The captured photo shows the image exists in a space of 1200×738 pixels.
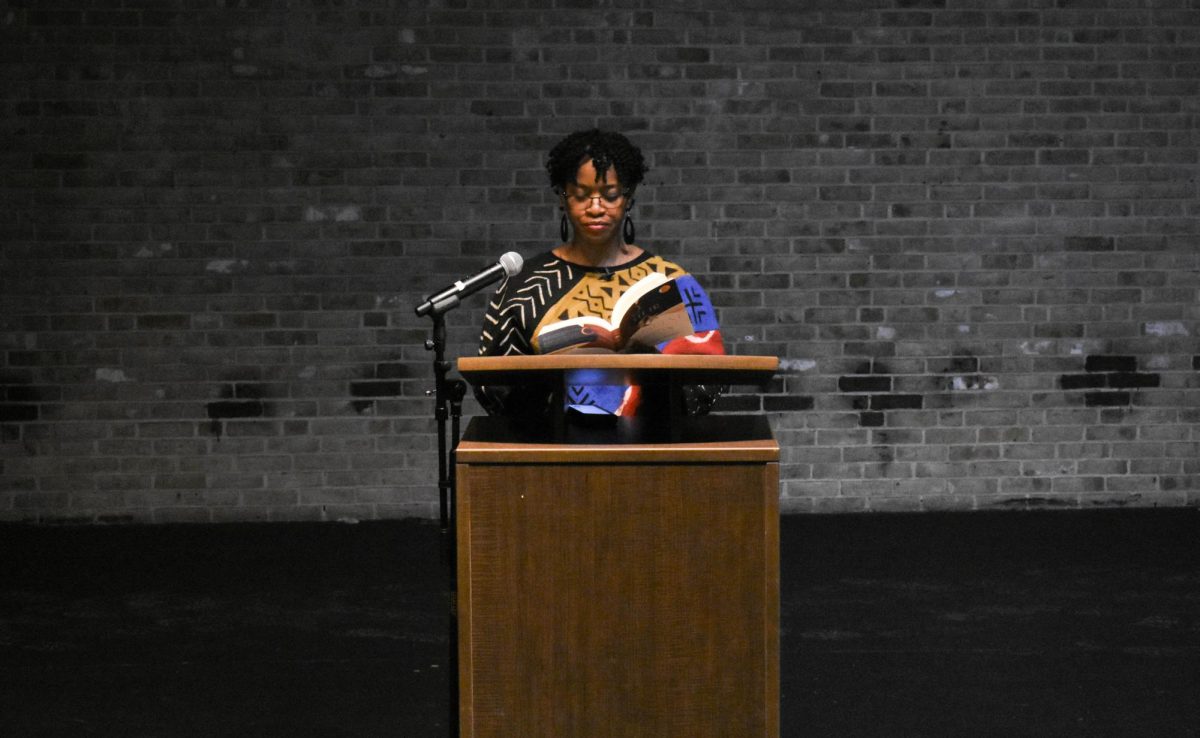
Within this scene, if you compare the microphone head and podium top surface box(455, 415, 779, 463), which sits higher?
the microphone head

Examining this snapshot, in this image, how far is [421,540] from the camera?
17.1 feet

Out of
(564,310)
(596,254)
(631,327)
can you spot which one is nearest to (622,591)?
(631,327)

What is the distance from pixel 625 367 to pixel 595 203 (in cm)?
79

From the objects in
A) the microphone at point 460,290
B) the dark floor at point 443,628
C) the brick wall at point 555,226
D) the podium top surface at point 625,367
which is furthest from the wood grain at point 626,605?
the brick wall at point 555,226

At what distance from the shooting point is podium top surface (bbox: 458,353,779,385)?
1.64m

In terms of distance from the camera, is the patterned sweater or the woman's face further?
the woman's face

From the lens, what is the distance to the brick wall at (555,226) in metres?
5.47

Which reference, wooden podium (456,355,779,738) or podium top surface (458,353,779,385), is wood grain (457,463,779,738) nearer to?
wooden podium (456,355,779,738)

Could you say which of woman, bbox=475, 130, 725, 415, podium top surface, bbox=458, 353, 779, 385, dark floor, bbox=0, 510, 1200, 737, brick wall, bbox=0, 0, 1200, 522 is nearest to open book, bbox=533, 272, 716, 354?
woman, bbox=475, 130, 725, 415

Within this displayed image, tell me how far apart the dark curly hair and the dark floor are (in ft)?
3.59

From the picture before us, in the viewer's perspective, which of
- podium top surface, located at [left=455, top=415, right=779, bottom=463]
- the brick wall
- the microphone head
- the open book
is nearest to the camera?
podium top surface, located at [left=455, top=415, right=779, bottom=463]

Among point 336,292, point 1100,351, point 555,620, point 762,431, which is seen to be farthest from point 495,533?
point 1100,351

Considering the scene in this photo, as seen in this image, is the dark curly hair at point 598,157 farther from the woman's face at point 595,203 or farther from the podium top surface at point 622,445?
the podium top surface at point 622,445

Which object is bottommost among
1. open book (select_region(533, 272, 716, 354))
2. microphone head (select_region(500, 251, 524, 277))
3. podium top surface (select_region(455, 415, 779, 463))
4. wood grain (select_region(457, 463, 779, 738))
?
wood grain (select_region(457, 463, 779, 738))
